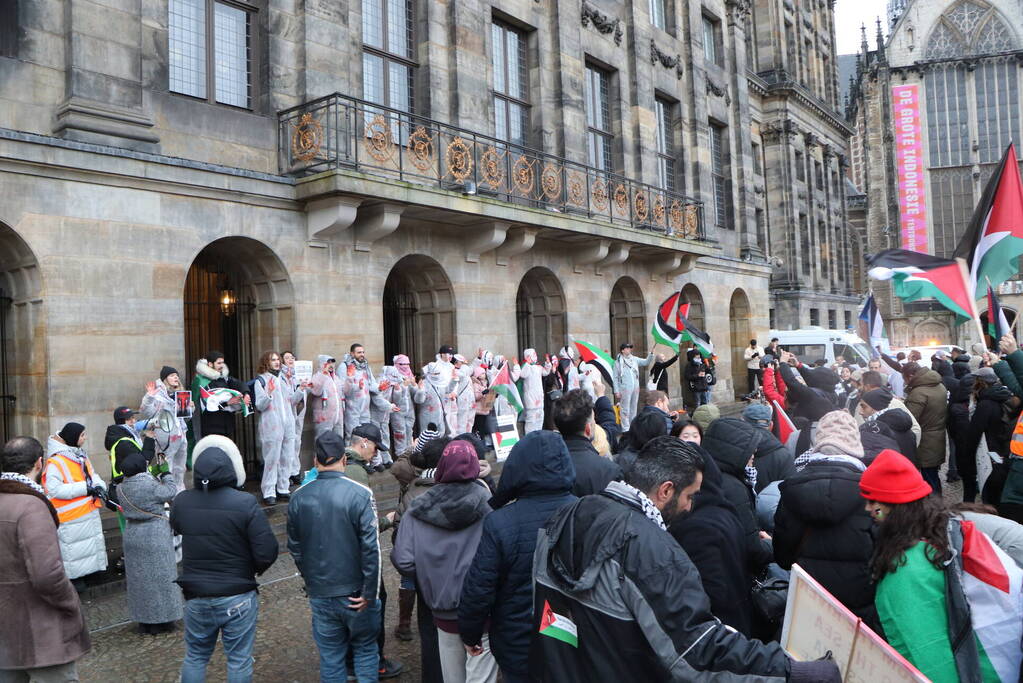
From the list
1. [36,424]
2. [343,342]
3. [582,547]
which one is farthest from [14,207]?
[582,547]

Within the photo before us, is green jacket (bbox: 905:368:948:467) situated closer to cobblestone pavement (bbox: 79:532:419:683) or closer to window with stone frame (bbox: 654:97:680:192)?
cobblestone pavement (bbox: 79:532:419:683)

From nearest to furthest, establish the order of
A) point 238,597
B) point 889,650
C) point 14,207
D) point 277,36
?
point 889,650
point 238,597
point 14,207
point 277,36

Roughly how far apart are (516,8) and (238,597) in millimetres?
14616

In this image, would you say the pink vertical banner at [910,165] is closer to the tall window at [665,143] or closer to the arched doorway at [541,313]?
the tall window at [665,143]

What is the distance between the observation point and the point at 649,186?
1838 cm

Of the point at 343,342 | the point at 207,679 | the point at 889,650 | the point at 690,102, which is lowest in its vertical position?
the point at 207,679

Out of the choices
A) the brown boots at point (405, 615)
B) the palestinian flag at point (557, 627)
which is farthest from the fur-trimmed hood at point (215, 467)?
the palestinian flag at point (557, 627)

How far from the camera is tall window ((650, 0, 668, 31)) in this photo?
2091cm

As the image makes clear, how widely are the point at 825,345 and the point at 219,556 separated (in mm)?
24527

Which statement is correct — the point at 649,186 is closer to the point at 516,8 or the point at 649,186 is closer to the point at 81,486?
the point at 516,8

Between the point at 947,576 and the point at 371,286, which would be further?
the point at 371,286

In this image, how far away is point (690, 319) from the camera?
22.5 metres

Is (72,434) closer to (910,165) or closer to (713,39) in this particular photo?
(713,39)

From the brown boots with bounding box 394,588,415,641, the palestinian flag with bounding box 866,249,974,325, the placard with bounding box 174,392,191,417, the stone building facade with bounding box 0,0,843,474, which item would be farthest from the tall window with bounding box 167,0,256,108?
the palestinian flag with bounding box 866,249,974,325
